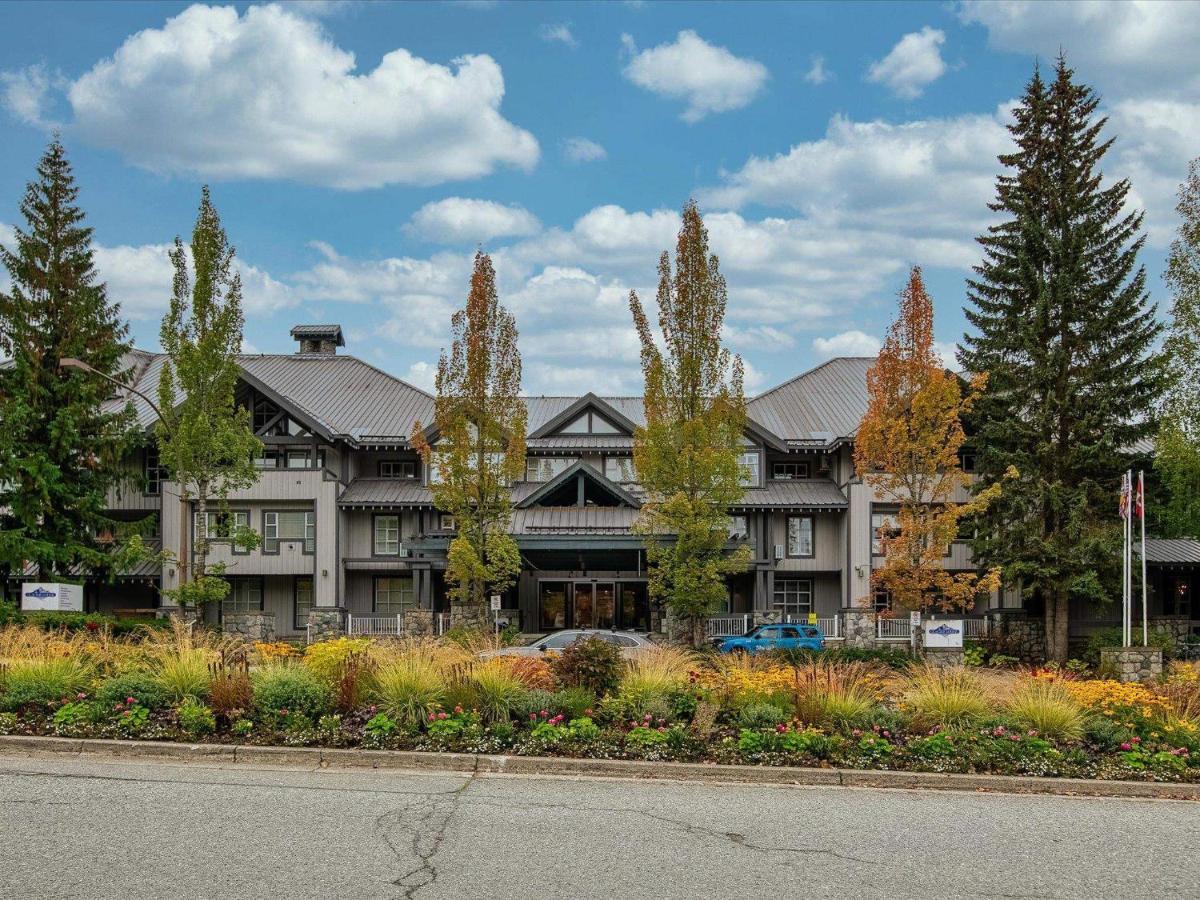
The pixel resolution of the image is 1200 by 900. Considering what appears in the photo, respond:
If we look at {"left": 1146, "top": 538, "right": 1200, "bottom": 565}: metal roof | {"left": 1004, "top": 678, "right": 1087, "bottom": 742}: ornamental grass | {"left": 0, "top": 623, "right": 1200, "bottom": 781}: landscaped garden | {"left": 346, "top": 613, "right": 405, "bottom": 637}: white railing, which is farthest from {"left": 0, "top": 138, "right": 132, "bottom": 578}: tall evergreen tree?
{"left": 1146, "top": 538, "right": 1200, "bottom": 565}: metal roof

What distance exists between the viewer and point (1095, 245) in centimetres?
3228

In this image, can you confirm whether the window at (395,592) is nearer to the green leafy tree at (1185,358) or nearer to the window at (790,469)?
the window at (790,469)

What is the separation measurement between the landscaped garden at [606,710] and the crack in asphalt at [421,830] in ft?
6.75

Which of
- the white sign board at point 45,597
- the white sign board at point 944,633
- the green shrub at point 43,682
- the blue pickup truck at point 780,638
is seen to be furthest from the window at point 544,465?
the green shrub at point 43,682

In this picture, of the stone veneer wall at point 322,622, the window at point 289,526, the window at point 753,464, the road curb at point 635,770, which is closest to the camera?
the road curb at point 635,770

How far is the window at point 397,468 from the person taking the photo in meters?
39.7

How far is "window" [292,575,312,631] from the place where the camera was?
3828 centimetres

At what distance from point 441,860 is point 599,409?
31963 millimetres

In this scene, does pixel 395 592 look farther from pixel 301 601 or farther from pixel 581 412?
pixel 581 412

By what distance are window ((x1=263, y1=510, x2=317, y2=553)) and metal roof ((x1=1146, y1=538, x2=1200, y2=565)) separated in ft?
95.6

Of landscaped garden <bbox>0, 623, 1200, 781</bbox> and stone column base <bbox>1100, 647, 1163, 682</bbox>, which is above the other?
landscaped garden <bbox>0, 623, 1200, 781</bbox>

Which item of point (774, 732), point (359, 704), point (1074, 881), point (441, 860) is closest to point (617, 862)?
point (441, 860)

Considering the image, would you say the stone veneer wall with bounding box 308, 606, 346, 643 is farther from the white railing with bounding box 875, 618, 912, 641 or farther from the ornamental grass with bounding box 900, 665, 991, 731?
the ornamental grass with bounding box 900, 665, 991, 731

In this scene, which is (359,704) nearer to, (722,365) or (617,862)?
(617,862)
